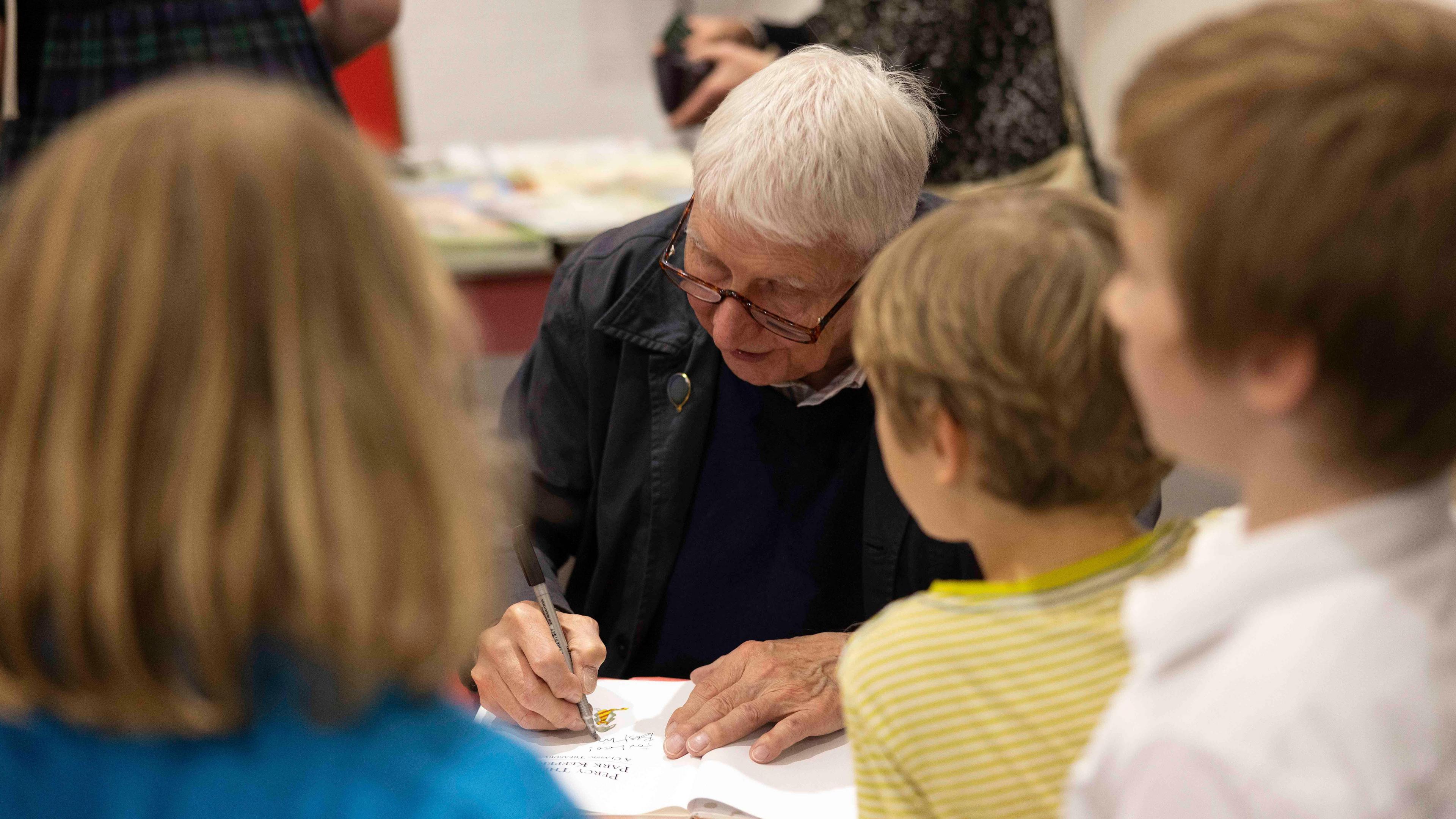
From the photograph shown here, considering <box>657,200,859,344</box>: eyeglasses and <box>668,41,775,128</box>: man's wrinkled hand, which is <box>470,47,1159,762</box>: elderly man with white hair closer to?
<box>657,200,859,344</box>: eyeglasses

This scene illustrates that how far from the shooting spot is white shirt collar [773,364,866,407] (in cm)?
151

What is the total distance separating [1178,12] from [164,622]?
144 inches

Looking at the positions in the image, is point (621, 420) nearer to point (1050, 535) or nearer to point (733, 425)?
point (733, 425)

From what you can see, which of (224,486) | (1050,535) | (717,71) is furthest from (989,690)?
(717,71)

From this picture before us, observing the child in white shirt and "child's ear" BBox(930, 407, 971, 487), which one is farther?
"child's ear" BBox(930, 407, 971, 487)

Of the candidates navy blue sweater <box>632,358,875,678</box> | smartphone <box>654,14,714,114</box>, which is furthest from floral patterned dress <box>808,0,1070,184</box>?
navy blue sweater <box>632,358,875,678</box>

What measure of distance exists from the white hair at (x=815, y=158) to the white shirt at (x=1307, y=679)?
755mm

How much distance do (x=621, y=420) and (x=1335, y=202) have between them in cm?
111

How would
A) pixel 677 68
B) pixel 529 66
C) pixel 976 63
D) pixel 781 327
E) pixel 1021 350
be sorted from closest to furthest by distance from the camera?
pixel 1021 350 → pixel 781 327 → pixel 976 63 → pixel 677 68 → pixel 529 66

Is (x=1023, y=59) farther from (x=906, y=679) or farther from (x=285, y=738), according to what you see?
(x=285, y=738)

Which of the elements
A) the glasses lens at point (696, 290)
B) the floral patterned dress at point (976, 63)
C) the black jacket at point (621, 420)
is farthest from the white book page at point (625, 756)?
the floral patterned dress at point (976, 63)

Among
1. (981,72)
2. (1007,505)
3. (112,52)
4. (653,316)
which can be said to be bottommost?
(653,316)

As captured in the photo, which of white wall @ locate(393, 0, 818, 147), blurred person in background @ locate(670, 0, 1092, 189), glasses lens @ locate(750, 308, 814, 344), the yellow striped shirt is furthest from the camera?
white wall @ locate(393, 0, 818, 147)

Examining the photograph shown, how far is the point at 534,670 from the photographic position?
50.1 inches
